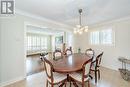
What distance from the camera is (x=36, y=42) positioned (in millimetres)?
10828

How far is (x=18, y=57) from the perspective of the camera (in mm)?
3428

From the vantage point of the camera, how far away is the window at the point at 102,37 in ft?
16.2

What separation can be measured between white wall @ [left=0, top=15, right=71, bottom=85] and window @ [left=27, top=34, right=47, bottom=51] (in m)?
6.73

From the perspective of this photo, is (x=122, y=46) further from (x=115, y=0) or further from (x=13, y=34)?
(x=13, y=34)

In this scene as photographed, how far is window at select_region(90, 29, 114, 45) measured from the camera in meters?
4.93

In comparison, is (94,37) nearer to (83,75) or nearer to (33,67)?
(33,67)

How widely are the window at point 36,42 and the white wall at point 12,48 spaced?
22.1 feet

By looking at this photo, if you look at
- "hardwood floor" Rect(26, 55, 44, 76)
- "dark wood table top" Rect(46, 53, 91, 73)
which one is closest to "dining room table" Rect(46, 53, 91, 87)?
"dark wood table top" Rect(46, 53, 91, 73)

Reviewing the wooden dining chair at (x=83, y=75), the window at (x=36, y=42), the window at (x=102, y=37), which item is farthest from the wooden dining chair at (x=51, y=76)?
the window at (x=36, y=42)

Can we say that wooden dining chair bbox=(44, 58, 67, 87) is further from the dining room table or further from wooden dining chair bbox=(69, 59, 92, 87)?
wooden dining chair bbox=(69, 59, 92, 87)

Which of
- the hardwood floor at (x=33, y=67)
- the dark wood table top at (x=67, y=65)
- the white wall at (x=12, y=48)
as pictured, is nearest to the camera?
the dark wood table top at (x=67, y=65)

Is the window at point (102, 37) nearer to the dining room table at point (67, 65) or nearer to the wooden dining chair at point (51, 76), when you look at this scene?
the dining room table at point (67, 65)

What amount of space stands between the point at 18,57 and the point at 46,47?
28.3 feet

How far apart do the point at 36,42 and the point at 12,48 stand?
25.3ft
